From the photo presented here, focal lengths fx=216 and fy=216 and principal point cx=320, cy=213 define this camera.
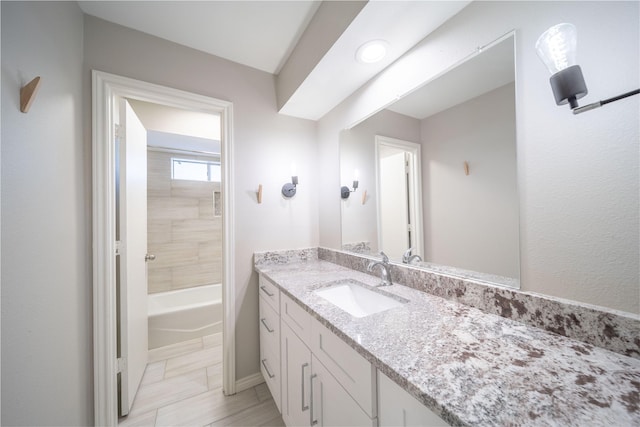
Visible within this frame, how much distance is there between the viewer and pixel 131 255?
4.89ft

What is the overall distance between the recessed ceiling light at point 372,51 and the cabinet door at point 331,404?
152 centimetres

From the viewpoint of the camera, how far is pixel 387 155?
1389mm

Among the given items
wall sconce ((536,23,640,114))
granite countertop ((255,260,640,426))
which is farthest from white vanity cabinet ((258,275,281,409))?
wall sconce ((536,23,640,114))

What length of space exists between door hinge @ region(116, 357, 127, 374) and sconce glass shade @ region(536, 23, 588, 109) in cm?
240

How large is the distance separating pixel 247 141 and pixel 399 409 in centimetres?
175

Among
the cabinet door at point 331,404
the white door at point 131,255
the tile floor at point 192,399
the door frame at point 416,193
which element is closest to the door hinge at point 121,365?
the white door at point 131,255

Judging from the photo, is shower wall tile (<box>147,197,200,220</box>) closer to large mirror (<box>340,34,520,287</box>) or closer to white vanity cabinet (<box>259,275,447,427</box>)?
white vanity cabinet (<box>259,275,447,427</box>)

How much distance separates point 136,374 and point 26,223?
1406mm

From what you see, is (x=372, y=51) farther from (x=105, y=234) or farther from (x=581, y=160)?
(x=105, y=234)

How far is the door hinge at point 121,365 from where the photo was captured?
138 centimetres

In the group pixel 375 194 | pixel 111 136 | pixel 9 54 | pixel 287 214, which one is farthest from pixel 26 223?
pixel 375 194

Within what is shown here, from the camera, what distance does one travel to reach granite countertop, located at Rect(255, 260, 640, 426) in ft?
1.33

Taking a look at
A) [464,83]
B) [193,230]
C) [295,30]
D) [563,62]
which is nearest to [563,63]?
[563,62]

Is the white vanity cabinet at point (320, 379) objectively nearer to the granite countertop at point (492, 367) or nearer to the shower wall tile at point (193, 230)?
the granite countertop at point (492, 367)
